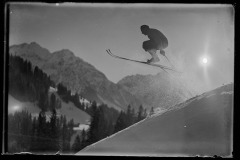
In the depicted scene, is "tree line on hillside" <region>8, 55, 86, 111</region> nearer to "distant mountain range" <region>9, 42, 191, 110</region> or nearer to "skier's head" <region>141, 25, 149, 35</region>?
"distant mountain range" <region>9, 42, 191, 110</region>

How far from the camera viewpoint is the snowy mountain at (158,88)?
2.71 m

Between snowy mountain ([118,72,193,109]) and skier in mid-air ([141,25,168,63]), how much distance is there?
0.70ft

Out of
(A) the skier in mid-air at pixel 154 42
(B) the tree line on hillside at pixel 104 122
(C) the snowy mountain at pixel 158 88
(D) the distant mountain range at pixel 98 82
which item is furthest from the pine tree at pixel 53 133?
(A) the skier in mid-air at pixel 154 42

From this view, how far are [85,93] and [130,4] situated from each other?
0.90 meters

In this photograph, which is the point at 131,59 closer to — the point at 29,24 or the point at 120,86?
the point at 120,86

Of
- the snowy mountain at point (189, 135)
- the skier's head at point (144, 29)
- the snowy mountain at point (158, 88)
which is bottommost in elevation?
the snowy mountain at point (189, 135)

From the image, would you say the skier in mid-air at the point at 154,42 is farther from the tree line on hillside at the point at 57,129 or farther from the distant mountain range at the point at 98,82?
the tree line on hillside at the point at 57,129

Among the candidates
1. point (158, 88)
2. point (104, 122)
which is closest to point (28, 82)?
point (104, 122)

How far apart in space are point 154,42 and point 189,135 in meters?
0.88

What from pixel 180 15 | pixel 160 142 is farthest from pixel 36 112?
pixel 180 15

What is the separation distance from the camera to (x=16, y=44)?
8.77ft

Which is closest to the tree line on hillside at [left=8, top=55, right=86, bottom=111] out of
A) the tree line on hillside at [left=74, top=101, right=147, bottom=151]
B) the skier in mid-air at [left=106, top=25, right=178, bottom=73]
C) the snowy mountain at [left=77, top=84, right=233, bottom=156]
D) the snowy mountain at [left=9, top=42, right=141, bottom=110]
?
the snowy mountain at [left=9, top=42, right=141, bottom=110]

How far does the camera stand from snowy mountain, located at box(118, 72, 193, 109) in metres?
2.71

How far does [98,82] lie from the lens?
107 inches
